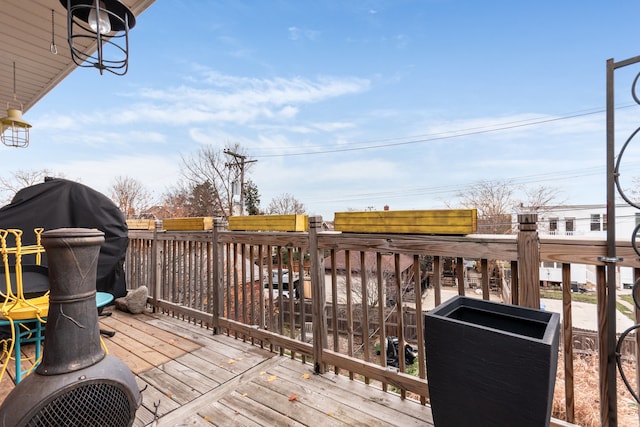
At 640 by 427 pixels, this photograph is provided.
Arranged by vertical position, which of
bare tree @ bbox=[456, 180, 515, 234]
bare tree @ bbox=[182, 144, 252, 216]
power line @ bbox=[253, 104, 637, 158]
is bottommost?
bare tree @ bbox=[456, 180, 515, 234]

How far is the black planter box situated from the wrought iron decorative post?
41cm

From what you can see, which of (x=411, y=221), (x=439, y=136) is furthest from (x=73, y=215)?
(x=439, y=136)

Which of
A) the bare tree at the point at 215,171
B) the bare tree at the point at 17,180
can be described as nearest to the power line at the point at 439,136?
the bare tree at the point at 215,171

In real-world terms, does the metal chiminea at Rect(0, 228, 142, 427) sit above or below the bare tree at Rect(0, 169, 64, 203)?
below

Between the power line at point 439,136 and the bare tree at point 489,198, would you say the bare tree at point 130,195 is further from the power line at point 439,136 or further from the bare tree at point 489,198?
the bare tree at point 489,198

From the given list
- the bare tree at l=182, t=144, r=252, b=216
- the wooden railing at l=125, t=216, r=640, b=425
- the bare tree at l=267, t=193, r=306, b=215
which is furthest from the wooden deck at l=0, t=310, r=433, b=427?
the bare tree at l=267, t=193, r=306, b=215

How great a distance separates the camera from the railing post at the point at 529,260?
1414 millimetres

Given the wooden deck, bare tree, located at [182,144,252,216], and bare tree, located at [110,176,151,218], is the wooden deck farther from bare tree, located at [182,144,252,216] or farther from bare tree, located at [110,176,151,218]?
bare tree, located at [182,144,252,216]

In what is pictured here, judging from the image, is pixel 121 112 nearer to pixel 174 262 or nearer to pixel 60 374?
pixel 174 262

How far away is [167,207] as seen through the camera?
55.4ft

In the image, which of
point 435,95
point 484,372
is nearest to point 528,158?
point 435,95

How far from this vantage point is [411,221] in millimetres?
1771

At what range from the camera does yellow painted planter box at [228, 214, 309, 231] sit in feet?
8.08

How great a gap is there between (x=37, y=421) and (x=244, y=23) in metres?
8.18
